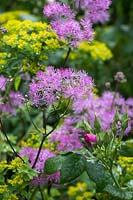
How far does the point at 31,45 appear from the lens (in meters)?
1.62

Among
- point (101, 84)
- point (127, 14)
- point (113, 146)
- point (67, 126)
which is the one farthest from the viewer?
point (127, 14)

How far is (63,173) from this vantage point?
57.2 inches

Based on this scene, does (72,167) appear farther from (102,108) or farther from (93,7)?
(102,108)

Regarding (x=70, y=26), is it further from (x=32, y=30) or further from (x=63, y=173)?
(x=63, y=173)

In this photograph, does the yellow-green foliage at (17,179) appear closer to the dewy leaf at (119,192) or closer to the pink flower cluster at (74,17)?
the dewy leaf at (119,192)

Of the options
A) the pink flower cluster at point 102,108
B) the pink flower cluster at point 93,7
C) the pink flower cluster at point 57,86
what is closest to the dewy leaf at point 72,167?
the pink flower cluster at point 57,86

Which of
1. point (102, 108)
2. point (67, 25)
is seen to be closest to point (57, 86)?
point (67, 25)

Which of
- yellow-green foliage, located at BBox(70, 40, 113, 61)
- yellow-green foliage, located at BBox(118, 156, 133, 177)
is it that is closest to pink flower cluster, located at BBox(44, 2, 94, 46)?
yellow-green foliage, located at BBox(118, 156, 133, 177)

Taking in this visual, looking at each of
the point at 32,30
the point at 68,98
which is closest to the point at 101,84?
the point at 32,30

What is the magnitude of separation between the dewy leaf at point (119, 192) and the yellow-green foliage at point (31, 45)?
412 mm

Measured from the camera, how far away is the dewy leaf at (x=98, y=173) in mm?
1453

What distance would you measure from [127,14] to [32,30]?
9.12 feet

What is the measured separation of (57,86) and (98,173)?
0.80ft

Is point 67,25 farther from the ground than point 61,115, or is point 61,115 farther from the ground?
point 67,25
